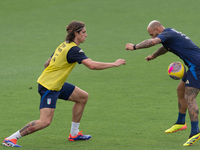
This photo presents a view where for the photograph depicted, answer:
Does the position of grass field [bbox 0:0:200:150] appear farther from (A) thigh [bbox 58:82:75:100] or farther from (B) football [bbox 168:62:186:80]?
(B) football [bbox 168:62:186:80]

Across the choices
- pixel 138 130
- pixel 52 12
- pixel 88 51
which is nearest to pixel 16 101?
pixel 138 130

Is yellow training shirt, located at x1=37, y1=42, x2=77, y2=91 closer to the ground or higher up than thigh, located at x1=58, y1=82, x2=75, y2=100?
higher up

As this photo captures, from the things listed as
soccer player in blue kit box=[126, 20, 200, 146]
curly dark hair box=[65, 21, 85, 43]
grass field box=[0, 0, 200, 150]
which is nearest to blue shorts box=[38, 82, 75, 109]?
grass field box=[0, 0, 200, 150]

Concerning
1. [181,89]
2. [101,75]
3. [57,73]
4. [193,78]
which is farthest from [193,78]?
[101,75]

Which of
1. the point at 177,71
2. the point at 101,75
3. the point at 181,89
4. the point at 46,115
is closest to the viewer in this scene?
the point at 46,115

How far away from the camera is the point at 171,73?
23.7ft

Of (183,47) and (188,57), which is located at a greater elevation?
(183,47)

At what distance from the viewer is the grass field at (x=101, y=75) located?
7289 mm

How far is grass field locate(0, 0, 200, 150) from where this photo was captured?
7289 mm

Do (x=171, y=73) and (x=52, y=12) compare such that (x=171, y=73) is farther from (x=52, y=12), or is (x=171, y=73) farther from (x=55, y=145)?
(x=52, y=12)

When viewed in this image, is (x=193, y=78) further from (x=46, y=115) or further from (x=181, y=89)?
(x=46, y=115)

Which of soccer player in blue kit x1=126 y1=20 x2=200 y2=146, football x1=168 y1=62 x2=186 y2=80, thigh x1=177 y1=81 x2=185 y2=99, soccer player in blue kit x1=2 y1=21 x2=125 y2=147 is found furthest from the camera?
thigh x1=177 y1=81 x2=185 y2=99

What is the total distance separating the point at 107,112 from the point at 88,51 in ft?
28.3

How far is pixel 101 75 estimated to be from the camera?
44.8ft
